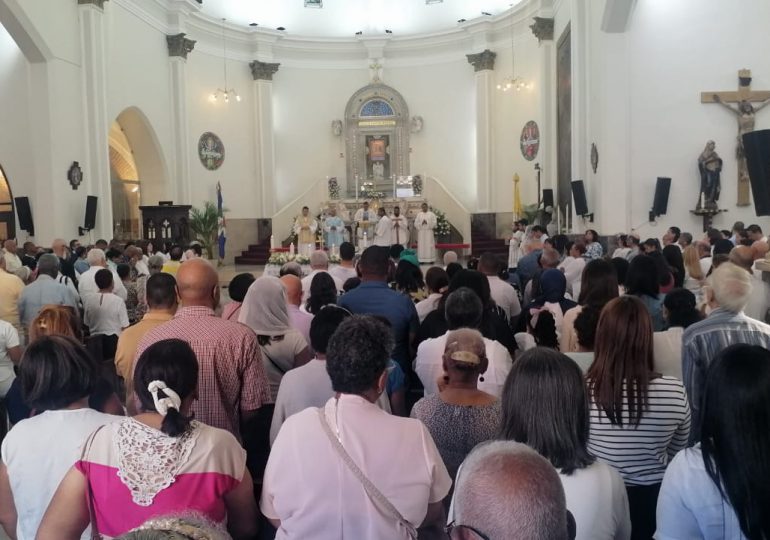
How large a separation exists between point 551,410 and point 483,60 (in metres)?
21.6

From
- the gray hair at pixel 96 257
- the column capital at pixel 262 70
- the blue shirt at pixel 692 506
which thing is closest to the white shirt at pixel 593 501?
the blue shirt at pixel 692 506

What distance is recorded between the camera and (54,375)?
2553 millimetres

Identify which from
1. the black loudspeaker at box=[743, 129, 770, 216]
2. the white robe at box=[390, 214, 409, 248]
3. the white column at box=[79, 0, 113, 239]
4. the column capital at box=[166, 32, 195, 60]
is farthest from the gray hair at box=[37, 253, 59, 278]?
the column capital at box=[166, 32, 195, 60]

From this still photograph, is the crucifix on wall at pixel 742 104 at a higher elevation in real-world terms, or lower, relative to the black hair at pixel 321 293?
higher

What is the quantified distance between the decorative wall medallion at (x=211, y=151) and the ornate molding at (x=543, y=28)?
33.2 ft

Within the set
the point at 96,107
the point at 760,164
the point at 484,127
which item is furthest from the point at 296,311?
the point at 484,127

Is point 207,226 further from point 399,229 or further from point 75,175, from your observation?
point 399,229

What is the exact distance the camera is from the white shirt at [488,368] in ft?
12.2

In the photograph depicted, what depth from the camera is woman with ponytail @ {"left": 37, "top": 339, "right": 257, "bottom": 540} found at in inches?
81.2

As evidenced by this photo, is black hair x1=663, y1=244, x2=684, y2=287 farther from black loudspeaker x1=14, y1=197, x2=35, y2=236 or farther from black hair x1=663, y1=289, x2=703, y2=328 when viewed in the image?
black loudspeaker x1=14, y1=197, x2=35, y2=236

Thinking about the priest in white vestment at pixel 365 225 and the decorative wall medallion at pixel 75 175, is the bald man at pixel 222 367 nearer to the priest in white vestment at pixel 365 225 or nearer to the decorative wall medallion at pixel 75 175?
the decorative wall medallion at pixel 75 175

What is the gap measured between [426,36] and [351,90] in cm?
316

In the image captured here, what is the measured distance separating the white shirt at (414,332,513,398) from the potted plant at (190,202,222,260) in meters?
16.4

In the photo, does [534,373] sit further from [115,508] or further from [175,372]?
[115,508]
